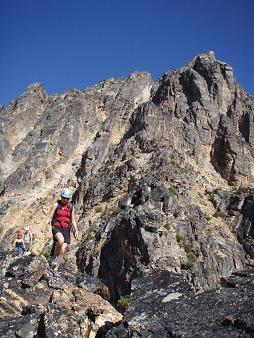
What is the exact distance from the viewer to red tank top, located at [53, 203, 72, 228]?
13.1 meters

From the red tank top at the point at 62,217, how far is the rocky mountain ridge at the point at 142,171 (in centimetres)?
1067

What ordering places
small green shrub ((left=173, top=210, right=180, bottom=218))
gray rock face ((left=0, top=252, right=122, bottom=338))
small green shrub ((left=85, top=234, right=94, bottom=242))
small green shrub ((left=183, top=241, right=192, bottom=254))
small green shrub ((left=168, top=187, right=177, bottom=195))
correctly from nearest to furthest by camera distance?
gray rock face ((left=0, top=252, right=122, bottom=338))
small green shrub ((left=183, top=241, right=192, bottom=254))
small green shrub ((left=173, top=210, right=180, bottom=218))
small green shrub ((left=85, top=234, right=94, bottom=242))
small green shrub ((left=168, top=187, right=177, bottom=195))

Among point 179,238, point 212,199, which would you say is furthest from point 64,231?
point 212,199

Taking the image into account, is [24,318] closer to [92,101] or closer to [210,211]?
[210,211]

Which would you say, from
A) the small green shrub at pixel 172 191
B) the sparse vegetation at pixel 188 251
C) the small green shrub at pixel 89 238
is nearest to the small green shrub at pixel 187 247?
the sparse vegetation at pixel 188 251

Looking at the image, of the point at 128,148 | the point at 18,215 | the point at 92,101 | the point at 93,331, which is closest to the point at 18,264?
the point at 93,331

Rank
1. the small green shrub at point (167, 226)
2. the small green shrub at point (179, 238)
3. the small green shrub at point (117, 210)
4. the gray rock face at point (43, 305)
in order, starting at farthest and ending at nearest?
the small green shrub at point (117, 210) < the small green shrub at point (167, 226) < the small green shrub at point (179, 238) < the gray rock face at point (43, 305)

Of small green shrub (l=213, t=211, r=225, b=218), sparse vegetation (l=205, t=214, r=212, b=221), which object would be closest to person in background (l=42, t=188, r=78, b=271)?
sparse vegetation (l=205, t=214, r=212, b=221)

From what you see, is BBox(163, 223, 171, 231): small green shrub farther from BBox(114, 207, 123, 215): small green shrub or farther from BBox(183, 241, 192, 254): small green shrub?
BBox(114, 207, 123, 215): small green shrub

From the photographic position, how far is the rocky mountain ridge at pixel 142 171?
35.6 m

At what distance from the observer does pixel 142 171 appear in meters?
50.7

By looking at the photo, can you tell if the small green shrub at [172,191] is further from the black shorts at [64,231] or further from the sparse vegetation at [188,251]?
the black shorts at [64,231]

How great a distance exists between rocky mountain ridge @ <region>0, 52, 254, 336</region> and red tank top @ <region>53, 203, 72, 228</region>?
10.7 meters

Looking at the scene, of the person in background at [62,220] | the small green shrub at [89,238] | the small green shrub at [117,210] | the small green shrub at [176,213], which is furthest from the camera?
the small green shrub at [117,210]
